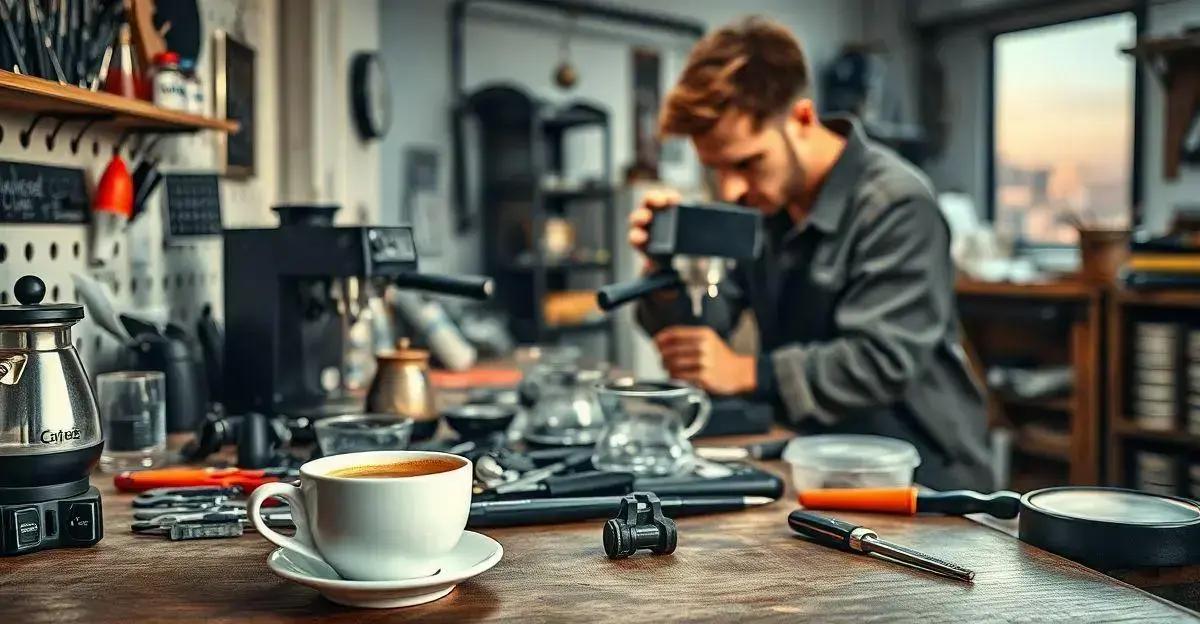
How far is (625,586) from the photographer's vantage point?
0.96 metres

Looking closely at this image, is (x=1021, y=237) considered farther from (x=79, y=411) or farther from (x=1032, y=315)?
(x=79, y=411)

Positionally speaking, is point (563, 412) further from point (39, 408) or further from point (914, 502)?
point (39, 408)

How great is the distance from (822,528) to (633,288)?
78 centimetres

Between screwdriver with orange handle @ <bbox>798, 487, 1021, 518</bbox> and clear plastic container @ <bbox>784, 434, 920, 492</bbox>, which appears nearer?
screwdriver with orange handle @ <bbox>798, 487, 1021, 518</bbox>

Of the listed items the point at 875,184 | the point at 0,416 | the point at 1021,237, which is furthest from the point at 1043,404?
the point at 0,416

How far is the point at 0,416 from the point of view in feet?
3.45

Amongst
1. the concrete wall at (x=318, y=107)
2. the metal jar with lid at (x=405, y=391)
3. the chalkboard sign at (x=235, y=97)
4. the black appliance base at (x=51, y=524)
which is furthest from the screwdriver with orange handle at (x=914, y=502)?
the concrete wall at (x=318, y=107)

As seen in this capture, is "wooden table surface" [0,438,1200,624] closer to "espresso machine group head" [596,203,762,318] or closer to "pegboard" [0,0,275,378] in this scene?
"pegboard" [0,0,275,378]

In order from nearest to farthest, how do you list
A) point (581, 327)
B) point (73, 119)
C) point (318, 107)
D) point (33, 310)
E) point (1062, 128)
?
1. point (33, 310)
2. point (73, 119)
3. point (318, 107)
4. point (581, 327)
5. point (1062, 128)

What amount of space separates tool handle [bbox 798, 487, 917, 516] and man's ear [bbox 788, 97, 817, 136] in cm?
112

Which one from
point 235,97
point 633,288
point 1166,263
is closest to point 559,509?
point 633,288

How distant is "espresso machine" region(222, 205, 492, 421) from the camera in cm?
162

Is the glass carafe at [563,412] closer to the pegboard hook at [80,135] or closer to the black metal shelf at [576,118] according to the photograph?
the pegboard hook at [80,135]

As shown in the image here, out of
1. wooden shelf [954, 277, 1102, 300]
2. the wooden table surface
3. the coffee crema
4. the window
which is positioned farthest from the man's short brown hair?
the window
